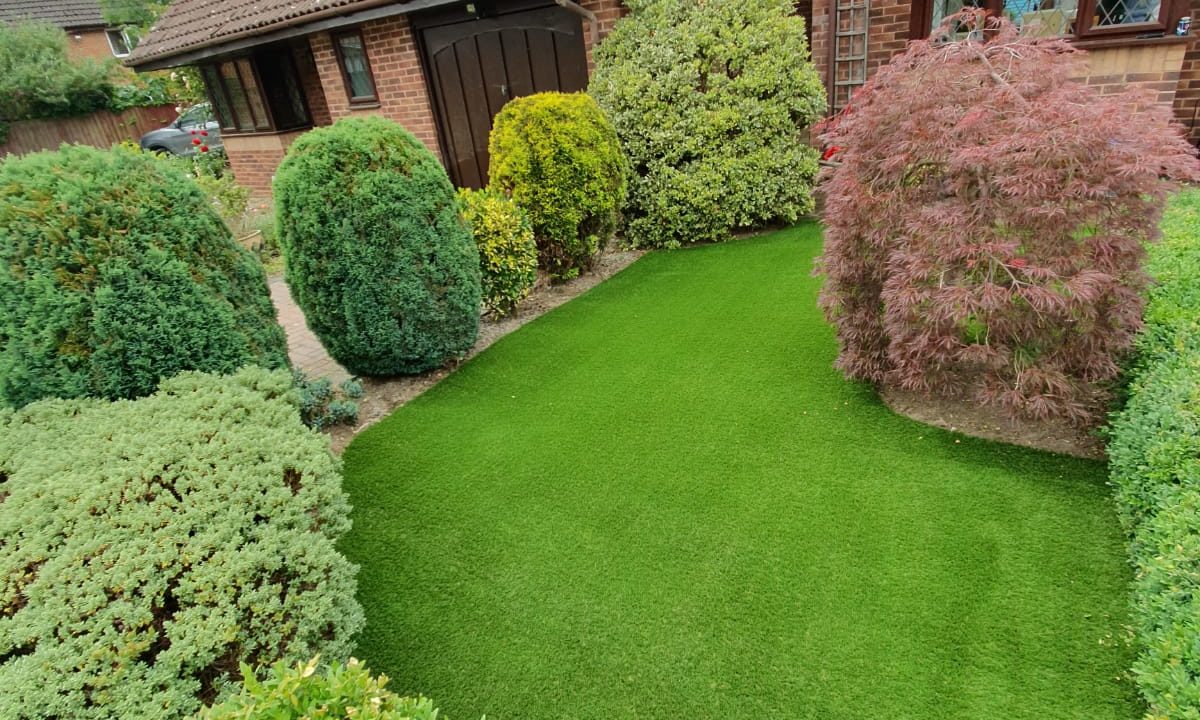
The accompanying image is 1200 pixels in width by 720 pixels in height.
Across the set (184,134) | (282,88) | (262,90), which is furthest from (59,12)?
(262,90)

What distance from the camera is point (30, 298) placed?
111 inches

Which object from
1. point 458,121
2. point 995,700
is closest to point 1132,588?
point 995,700

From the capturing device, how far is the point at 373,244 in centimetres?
415

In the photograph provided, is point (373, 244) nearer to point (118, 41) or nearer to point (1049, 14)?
point (1049, 14)

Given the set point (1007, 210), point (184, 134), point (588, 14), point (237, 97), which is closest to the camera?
point (1007, 210)

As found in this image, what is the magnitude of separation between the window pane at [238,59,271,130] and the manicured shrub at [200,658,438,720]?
13.6 meters

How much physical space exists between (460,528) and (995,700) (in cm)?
240

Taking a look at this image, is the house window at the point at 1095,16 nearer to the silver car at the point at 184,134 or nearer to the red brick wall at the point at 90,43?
the silver car at the point at 184,134

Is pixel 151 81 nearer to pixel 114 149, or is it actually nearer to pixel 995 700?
pixel 114 149

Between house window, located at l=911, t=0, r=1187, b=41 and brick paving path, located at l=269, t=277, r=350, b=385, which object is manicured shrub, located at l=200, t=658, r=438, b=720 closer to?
brick paving path, located at l=269, t=277, r=350, b=385

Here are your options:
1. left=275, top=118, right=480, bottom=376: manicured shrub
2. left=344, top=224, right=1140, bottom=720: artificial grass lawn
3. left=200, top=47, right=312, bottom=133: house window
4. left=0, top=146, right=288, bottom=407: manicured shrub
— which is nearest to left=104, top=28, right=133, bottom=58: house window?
left=200, top=47, right=312, bottom=133: house window

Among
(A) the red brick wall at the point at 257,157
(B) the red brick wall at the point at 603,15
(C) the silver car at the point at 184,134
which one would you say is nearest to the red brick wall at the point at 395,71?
(A) the red brick wall at the point at 257,157

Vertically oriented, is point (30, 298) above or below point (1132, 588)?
above

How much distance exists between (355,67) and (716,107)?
7.16 m
